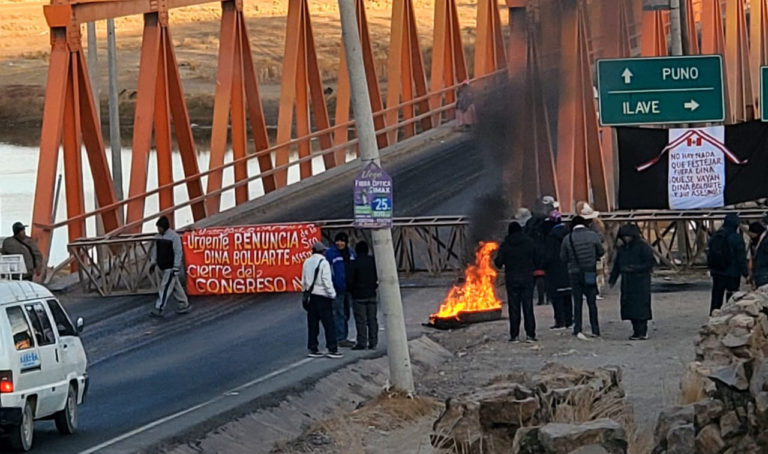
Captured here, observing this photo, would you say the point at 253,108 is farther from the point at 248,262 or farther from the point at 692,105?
the point at 692,105

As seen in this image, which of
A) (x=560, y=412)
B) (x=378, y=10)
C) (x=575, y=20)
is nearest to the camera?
(x=560, y=412)

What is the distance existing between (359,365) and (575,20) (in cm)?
1230

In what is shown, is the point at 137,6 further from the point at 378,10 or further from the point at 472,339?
the point at 378,10

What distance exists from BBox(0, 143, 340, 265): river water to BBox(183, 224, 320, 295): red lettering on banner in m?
12.3

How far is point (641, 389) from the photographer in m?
17.2

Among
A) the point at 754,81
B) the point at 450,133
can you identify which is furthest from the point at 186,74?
the point at 450,133

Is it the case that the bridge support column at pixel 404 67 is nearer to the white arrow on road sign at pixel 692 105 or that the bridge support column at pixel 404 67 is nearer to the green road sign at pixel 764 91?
the green road sign at pixel 764 91

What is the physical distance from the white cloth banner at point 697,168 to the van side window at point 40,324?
14.4 m

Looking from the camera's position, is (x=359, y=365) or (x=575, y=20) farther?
(x=575, y=20)

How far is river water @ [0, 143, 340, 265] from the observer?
44.9m

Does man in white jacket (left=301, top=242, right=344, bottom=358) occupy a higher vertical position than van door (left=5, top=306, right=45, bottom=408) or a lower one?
lower

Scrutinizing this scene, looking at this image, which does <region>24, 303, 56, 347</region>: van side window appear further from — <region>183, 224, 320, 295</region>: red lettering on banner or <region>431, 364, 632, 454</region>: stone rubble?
<region>183, 224, 320, 295</region>: red lettering on banner

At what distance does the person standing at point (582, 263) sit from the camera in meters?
21.2

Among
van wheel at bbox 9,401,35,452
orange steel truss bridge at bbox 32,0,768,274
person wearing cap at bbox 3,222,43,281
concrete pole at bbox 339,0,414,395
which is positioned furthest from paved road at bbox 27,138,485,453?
orange steel truss bridge at bbox 32,0,768,274
